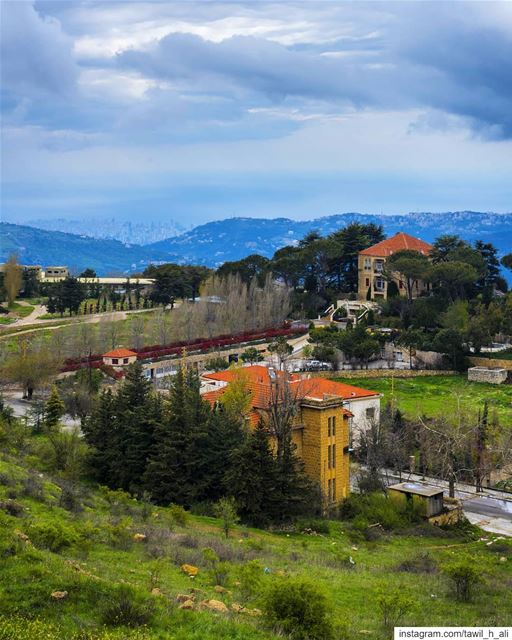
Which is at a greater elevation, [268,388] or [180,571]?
[268,388]

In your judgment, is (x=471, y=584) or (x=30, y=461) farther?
(x=30, y=461)

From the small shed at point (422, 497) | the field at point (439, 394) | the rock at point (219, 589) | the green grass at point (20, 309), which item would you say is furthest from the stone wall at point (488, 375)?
the rock at point (219, 589)

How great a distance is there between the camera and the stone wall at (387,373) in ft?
156

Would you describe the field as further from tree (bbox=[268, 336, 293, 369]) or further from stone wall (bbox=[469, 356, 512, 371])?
tree (bbox=[268, 336, 293, 369])

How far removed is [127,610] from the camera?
11.2 metres

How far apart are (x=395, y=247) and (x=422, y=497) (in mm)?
40407

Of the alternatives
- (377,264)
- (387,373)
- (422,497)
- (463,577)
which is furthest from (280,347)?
(463,577)

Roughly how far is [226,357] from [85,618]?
131 feet

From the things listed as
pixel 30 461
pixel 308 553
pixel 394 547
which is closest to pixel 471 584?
pixel 308 553

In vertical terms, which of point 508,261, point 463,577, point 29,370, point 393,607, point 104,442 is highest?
point 508,261

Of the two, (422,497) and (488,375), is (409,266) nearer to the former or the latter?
(488,375)

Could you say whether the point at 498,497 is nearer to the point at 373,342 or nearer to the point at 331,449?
the point at 331,449

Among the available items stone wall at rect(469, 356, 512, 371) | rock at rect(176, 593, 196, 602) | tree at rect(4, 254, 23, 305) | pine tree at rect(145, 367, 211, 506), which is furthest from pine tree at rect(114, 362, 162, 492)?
tree at rect(4, 254, 23, 305)

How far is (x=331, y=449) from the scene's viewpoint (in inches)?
1053
